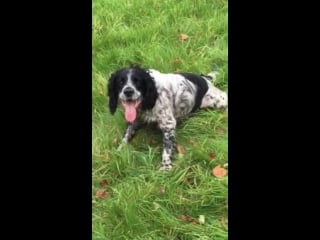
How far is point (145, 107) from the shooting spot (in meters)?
4.16

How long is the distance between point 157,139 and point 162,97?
0.25m

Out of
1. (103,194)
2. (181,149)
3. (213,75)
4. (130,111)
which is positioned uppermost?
(213,75)

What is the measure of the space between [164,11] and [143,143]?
820 millimetres

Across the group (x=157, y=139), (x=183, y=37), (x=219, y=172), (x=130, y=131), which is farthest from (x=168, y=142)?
(x=183, y=37)

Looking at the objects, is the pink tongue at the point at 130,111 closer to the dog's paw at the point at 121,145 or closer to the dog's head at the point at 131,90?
the dog's head at the point at 131,90

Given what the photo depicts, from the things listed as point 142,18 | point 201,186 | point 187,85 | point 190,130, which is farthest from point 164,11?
point 201,186

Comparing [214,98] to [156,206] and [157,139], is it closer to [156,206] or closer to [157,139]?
[157,139]

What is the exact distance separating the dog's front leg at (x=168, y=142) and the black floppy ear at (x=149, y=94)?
140 mm

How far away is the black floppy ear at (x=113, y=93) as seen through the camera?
4.13 meters

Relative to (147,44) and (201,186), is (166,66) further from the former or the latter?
(201,186)

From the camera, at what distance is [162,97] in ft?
13.8

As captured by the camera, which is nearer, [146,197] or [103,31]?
[146,197]

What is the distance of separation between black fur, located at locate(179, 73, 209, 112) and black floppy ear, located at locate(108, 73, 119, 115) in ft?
1.38

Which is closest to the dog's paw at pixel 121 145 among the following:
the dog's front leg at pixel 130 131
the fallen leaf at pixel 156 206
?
the dog's front leg at pixel 130 131
